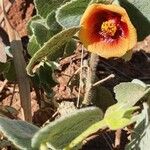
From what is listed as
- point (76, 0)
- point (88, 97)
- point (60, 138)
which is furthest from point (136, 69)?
point (60, 138)

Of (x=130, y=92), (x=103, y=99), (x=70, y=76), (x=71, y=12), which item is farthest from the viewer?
(x=70, y=76)

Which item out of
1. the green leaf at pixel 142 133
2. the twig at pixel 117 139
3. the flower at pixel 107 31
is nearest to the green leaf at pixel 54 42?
the flower at pixel 107 31

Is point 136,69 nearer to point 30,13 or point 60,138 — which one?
point 30,13

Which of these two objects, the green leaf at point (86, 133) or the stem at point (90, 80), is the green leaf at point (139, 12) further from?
the green leaf at point (86, 133)

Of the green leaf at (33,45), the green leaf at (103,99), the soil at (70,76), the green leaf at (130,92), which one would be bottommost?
the soil at (70,76)

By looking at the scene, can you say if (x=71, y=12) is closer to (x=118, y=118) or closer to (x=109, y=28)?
(x=109, y=28)

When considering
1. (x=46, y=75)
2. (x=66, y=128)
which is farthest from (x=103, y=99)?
(x=66, y=128)
